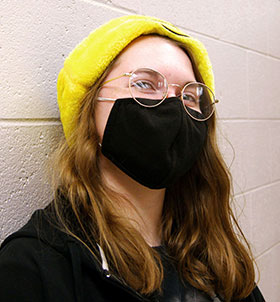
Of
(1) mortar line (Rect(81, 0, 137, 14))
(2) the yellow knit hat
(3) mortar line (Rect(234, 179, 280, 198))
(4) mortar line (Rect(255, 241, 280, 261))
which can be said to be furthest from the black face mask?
(4) mortar line (Rect(255, 241, 280, 261))

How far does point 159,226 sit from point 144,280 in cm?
25

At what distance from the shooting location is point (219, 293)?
913 mm

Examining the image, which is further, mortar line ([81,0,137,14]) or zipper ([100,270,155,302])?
mortar line ([81,0,137,14])

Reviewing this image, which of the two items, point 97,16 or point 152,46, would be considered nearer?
point 152,46

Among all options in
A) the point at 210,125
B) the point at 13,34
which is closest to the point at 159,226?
the point at 210,125

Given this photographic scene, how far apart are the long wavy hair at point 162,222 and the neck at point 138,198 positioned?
0.07 ft

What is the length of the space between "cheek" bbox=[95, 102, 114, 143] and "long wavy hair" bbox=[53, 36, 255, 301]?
0.04ft

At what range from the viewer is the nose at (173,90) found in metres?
0.83

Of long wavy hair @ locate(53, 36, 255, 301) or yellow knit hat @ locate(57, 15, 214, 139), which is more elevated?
yellow knit hat @ locate(57, 15, 214, 139)

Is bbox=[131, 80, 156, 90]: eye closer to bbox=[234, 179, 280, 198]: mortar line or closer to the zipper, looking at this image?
the zipper

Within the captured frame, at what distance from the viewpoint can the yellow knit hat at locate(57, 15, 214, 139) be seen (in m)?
0.81

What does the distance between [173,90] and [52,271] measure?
0.52 meters

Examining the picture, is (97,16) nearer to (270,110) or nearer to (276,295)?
(270,110)

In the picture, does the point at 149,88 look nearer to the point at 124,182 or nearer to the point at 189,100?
the point at 189,100
